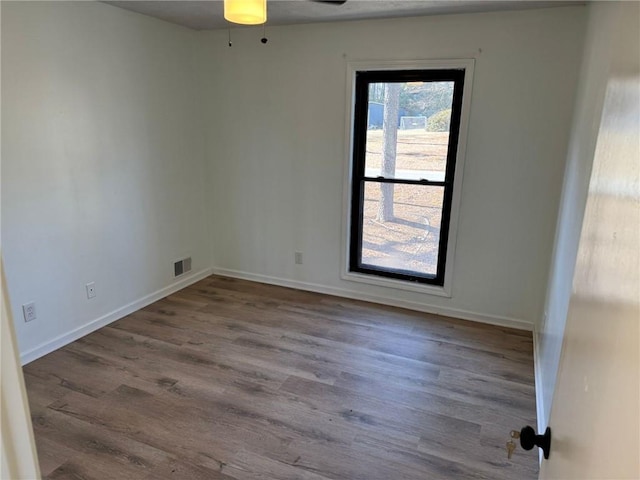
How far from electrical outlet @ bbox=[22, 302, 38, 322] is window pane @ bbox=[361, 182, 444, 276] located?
252 cm

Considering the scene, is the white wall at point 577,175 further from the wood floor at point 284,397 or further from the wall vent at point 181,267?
the wall vent at point 181,267

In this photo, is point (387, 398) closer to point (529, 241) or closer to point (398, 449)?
point (398, 449)

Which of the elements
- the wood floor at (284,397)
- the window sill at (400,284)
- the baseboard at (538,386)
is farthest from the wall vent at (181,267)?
the baseboard at (538,386)

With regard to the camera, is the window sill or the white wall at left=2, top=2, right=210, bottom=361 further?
the window sill

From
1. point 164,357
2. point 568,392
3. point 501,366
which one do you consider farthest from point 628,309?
point 164,357

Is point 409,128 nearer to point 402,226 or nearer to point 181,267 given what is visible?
point 402,226

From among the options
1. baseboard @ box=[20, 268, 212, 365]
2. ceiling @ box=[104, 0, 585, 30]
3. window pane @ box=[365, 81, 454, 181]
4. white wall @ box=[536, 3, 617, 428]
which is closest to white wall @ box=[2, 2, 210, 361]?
baseboard @ box=[20, 268, 212, 365]

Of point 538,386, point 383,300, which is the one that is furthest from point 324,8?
point 538,386

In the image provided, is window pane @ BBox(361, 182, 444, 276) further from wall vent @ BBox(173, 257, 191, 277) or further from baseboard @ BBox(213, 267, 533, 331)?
wall vent @ BBox(173, 257, 191, 277)

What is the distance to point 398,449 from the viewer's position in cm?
211

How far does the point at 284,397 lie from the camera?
2.50 meters

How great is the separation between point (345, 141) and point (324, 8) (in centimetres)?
100

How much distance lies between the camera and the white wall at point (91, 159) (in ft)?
8.55

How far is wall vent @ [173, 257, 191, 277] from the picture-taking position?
400cm
